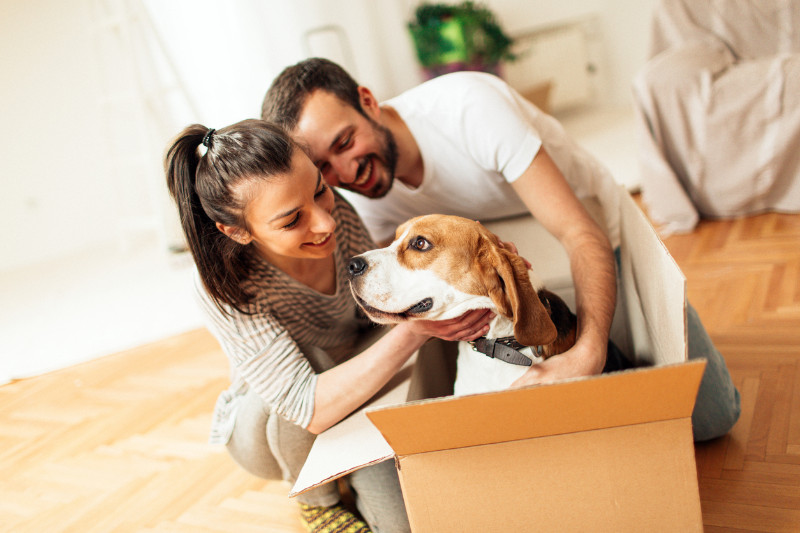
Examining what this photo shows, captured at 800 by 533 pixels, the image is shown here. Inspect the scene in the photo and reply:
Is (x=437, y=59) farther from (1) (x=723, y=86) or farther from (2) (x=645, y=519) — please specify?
(2) (x=645, y=519)

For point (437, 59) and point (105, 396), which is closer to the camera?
point (105, 396)

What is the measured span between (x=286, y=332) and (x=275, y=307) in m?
0.11

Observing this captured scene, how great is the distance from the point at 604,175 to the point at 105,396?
7.65 ft

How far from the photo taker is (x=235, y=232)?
58.6 inches

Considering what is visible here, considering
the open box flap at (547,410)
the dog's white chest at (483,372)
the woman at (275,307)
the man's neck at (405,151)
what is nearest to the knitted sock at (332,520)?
the woman at (275,307)

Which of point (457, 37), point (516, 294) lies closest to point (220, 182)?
point (516, 294)

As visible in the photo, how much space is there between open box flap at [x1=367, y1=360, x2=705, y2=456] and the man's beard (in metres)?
0.94

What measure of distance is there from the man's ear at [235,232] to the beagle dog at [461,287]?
0.31 m

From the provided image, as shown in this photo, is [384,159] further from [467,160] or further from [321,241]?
[321,241]

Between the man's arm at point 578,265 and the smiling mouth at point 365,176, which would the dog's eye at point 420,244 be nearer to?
the man's arm at point 578,265

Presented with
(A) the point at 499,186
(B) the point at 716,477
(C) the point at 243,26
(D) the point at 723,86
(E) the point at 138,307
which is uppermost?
(C) the point at 243,26

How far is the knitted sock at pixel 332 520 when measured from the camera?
1622mm

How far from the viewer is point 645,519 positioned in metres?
1.03

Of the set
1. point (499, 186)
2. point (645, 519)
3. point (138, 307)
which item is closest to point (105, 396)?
point (138, 307)
